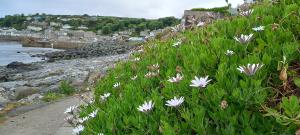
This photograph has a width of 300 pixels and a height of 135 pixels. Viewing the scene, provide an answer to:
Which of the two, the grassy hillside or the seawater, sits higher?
the grassy hillside

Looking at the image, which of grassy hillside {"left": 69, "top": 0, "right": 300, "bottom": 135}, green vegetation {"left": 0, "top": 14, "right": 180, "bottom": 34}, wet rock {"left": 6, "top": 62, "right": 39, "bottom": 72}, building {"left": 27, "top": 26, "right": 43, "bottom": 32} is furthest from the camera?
building {"left": 27, "top": 26, "right": 43, "bottom": 32}

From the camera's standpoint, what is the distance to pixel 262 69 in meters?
2.94

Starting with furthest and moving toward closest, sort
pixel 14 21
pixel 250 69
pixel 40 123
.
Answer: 1. pixel 14 21
2. pixel 40 123
3. pixel 250 69

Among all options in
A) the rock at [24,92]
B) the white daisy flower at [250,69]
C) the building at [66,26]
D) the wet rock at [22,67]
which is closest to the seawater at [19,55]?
the wet rock at [22,67]

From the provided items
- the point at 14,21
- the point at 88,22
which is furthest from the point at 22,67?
the point at 14,21

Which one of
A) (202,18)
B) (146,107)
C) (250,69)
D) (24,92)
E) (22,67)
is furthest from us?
(22,67)

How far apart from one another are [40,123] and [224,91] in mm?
9285

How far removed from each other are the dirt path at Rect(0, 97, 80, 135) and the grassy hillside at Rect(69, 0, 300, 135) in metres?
5.93

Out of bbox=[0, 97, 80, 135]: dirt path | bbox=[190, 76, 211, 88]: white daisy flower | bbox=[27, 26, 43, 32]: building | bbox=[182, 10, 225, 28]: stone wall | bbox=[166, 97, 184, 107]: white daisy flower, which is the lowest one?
bbox=[27, 26, 43, 32]: building

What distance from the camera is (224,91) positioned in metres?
2.78

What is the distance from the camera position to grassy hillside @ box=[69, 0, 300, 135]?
2609mm

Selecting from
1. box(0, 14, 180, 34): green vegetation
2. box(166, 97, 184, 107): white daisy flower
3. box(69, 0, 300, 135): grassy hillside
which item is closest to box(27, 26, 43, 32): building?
box(0, 14, 180, 34): green vegetation

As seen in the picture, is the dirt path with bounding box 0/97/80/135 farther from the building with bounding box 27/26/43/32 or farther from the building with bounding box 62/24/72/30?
the building with bounding box 27/26/43/32

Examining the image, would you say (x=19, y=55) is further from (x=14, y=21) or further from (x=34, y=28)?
(x=14, y=21)
